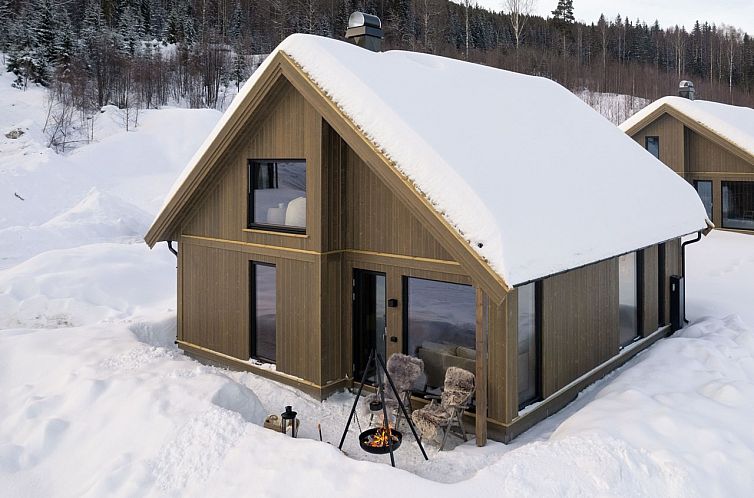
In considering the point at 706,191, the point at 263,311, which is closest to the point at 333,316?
the point at 263,311

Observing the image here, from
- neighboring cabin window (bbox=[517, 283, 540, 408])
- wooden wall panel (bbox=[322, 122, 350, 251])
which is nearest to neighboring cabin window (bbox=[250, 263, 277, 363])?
wooden wall panel (bbox=[322, 122, 350, 251])

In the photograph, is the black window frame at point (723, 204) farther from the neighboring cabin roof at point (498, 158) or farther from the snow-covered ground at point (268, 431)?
the neighboring cabin roof at point (498, 158)

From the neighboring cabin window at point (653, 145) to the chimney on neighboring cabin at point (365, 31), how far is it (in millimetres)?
15156

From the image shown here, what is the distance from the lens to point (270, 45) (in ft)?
180

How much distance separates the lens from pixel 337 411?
7.86 metres

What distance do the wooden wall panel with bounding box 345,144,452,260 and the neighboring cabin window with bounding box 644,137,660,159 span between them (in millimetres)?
16667

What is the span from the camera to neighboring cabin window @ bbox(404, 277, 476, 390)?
736 centimetres

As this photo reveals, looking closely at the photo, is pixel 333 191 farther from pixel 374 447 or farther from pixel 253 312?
pixel 374 447

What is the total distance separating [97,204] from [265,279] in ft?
47.4

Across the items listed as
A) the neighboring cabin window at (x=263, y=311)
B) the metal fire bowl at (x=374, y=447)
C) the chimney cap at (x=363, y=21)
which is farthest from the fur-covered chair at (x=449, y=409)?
the chimney cap at (x=363, y=21)

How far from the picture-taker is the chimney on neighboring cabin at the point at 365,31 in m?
9.54

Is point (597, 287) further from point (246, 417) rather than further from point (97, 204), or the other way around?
point (97, 204)

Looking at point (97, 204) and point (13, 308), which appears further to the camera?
point (97, 204)

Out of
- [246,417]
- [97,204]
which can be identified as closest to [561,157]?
[246,417]
